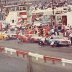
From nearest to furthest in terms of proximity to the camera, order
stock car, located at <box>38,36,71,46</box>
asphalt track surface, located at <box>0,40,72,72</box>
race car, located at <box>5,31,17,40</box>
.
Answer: asphalt track surface, located at <box>0,40,72,72</box> < stock car, located at <box>38,36,71,46</box> < race car, located at <box>5,31,17,40</box>

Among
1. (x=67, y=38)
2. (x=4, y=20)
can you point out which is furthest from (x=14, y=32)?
(x=67, y=38)

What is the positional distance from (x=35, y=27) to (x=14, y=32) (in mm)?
715

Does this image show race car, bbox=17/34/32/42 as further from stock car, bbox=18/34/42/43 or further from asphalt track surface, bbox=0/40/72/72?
asphalt track surface, bbox=0/40/72/72

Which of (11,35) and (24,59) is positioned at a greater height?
(11,35)

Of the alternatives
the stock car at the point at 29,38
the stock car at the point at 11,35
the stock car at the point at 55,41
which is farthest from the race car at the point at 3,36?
the stock car at the point at 55,41

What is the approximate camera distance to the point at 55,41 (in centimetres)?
754

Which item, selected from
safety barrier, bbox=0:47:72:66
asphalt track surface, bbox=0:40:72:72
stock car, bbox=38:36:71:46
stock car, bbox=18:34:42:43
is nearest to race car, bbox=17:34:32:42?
stock car, bbox=18:34:42:43

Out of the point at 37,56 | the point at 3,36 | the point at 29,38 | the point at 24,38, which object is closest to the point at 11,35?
the point at 3,36

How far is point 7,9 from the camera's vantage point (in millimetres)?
8242

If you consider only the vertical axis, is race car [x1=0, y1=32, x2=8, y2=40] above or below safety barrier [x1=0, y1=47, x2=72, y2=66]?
above

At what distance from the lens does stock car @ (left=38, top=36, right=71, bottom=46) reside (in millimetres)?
7172

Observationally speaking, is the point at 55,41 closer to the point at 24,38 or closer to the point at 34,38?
the point at 34,38

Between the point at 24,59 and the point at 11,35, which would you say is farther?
the point at 11,35

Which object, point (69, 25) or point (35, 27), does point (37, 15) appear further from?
point (69, 25)
